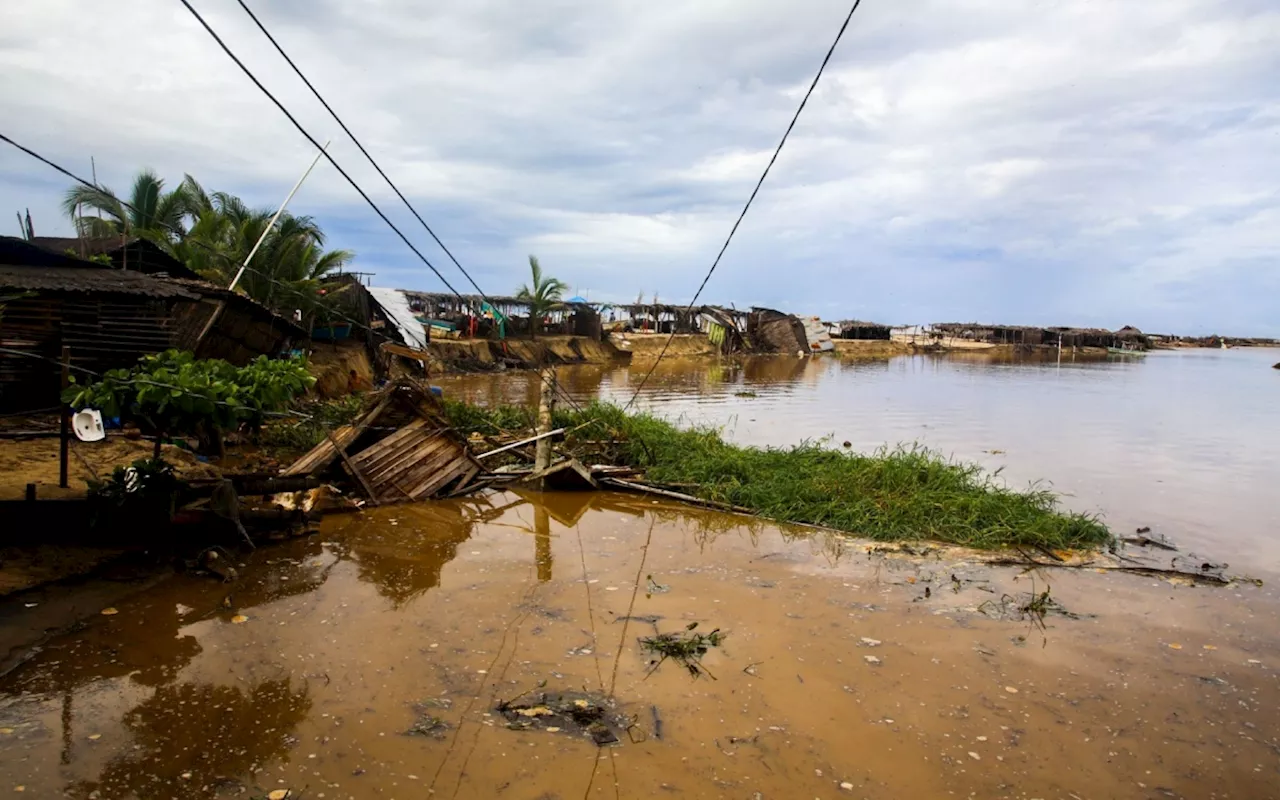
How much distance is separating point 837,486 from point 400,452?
18.0ft

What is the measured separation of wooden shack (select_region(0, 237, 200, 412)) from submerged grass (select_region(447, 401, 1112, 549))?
4719mm

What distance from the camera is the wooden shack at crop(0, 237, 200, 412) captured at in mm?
10875

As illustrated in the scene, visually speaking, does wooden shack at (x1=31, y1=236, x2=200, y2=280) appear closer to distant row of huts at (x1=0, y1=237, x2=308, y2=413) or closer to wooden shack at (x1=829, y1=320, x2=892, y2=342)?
distant row of huts at (x1=0, y1=237, x2=308, y2=413)

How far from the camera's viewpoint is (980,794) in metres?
4.01

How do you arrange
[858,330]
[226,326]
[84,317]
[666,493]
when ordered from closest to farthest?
1. [666,493]
2. [84,317]
3. [226,326]
4. [858,330]

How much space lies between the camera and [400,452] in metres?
A: 9.43

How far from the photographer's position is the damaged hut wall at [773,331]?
152 ft

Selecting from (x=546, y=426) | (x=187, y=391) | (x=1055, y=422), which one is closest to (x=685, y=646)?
(x=187, y=391)

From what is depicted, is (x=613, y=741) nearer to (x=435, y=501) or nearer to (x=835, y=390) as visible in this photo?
(x=435, y=501)

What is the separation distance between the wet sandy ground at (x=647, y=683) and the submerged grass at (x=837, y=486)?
3.21ft

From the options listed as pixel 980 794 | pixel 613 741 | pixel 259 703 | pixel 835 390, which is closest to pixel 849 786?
pixel 980 794

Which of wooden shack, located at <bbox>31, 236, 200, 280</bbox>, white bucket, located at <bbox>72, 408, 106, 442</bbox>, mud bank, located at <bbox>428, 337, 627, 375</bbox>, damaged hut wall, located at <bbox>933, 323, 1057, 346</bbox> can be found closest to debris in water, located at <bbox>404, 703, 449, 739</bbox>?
white bucket, located at <bbox>72, 408, 106, 442</bbox>

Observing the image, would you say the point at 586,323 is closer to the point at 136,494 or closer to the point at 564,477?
the point at 564,477

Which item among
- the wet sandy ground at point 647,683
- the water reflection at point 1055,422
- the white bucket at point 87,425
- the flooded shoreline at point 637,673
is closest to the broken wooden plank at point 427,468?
the flooded shoreline at point 637,673
